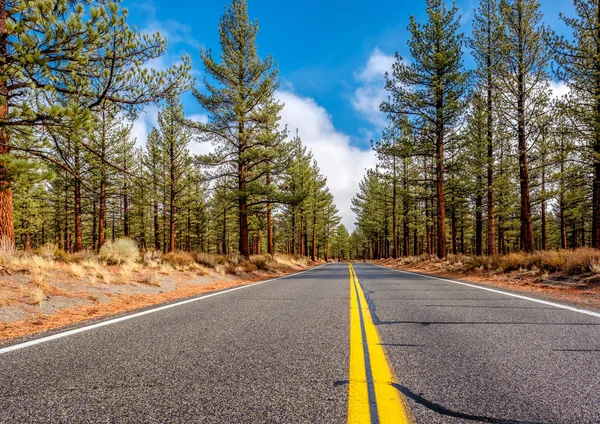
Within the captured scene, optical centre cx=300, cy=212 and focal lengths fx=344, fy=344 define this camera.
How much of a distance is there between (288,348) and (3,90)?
9.77 meters

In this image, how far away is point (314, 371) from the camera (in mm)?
2701

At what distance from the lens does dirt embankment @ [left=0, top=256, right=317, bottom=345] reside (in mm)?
5531

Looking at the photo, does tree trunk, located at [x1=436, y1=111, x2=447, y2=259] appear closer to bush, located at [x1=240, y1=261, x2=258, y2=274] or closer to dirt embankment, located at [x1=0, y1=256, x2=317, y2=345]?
bush, located at [x1=240, y1=261, x2=258, y2=274]

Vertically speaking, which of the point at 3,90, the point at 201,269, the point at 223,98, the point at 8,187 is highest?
the point at 223,98

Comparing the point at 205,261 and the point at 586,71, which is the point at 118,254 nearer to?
the point at 205,261

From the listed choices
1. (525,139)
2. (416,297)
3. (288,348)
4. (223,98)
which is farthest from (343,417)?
(223,98)

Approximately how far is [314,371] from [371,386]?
50cm

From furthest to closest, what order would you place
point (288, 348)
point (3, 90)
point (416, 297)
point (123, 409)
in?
point (3, 90)
point (416, 297)
point (288, 348)
point (123, 409)

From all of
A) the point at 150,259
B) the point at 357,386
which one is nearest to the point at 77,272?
the point at 150,259

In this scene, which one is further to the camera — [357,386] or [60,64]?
[60,64]

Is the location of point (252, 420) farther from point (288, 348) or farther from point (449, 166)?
point (449, 166)

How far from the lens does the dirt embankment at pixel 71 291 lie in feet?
18.1

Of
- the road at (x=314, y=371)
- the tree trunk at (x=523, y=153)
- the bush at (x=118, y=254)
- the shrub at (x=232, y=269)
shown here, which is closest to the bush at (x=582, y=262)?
the tree trunk at (x=523, y=153)

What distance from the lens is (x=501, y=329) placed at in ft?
13.6
